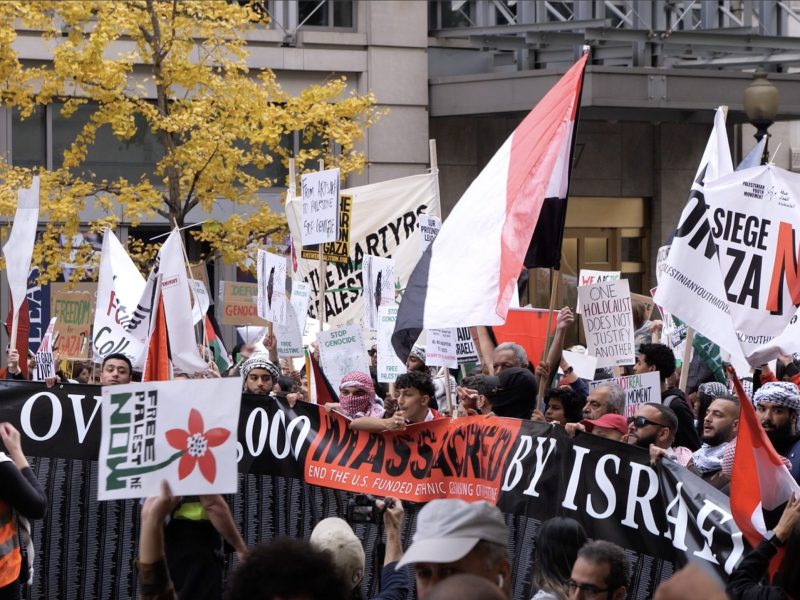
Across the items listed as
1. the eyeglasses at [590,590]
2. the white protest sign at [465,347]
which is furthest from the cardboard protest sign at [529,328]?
the eyeglasses at [590,590]

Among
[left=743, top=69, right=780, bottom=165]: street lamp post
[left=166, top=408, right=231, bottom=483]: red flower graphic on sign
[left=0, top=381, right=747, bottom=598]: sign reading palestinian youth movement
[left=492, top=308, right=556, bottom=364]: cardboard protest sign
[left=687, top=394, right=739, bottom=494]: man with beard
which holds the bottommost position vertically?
[left=0, top=381, right=747, bottom=598]: sign reading palestinian youth movement

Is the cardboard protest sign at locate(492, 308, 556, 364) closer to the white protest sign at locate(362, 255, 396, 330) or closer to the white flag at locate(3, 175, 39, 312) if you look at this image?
the white protest sign at locate(362, 255, 396, 330)

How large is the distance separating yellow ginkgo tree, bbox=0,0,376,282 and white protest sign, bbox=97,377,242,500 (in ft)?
39.3

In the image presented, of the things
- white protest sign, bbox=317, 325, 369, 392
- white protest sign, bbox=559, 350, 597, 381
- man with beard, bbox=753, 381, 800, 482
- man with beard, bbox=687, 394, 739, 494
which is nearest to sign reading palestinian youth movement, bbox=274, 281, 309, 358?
white protest sign, bbox=317, 325, 369, 392

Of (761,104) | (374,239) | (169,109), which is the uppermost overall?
(169,109)

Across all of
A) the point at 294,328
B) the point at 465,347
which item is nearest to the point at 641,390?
the point at 465,347

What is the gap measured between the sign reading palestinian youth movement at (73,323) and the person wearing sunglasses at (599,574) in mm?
9197

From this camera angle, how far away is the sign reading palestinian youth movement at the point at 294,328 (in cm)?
1298

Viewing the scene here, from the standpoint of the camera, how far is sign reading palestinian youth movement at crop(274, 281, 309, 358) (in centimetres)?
1298

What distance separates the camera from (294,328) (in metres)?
13.1

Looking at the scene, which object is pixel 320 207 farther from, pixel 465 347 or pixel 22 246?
pixel 22 246

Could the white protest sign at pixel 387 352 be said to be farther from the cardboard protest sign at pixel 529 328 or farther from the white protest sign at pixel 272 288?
the white protest sign at pixel 272 288

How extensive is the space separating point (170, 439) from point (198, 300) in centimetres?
926

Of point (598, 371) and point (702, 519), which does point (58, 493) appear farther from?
point (598, 371)
